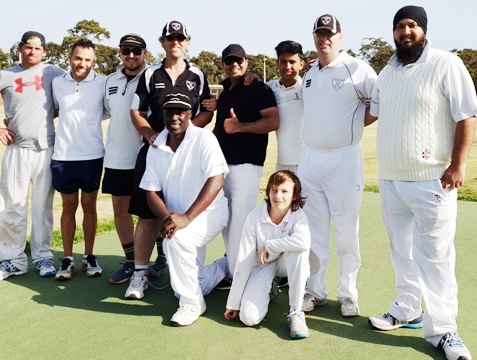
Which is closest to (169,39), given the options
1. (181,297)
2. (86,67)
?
(86,67)

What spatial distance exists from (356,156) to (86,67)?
9.13 ft

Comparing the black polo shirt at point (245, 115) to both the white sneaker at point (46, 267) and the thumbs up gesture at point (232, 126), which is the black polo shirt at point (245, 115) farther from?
the white sneaker at point (46, 267)

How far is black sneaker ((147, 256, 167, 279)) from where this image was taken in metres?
5.43

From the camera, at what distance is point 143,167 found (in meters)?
4.97

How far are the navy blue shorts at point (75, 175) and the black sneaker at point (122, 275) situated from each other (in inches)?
33.2

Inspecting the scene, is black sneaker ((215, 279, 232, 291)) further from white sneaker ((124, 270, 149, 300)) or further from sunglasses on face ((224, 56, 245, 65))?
sunglasses on face ((224, 56, 245, 65))

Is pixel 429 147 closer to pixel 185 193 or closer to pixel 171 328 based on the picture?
pixel 185 193

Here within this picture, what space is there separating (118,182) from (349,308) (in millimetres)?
2483

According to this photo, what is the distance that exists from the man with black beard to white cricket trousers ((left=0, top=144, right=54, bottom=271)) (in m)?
3.45

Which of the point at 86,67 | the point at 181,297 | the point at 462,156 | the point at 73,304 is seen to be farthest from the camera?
the point at 86,67

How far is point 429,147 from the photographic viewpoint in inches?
146

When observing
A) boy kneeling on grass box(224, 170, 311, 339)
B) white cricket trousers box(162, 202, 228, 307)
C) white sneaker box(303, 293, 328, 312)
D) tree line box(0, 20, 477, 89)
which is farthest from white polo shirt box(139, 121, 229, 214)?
tree line box(0, 20, 477, 89)

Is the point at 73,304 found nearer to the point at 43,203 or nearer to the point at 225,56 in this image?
the point at 43,203

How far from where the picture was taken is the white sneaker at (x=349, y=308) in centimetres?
431
